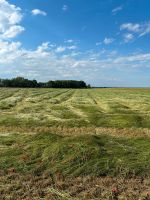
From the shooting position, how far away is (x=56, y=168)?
1814 centimetres

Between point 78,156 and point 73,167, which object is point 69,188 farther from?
point 78,156

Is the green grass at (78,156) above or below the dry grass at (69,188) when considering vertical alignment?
above

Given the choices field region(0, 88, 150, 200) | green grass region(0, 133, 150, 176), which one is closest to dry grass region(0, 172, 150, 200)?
field region(0, 88, 150, 200)

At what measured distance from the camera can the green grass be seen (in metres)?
17.9

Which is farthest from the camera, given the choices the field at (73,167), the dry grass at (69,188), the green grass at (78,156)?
the green grass at (78,156)

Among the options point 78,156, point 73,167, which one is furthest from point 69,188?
point 78,156

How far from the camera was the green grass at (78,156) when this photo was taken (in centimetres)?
1789

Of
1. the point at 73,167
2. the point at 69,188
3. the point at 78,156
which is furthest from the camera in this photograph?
the point at 78,156

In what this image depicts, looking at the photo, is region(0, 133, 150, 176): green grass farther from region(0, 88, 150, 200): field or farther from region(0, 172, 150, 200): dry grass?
region(0, 172, 150, 200): dry grass

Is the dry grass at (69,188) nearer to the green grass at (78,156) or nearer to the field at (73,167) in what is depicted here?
the field at (73,167)

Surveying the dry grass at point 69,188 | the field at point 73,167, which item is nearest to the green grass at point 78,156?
the field at point 73,167

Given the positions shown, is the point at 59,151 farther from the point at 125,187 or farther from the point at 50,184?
the point at 125,187

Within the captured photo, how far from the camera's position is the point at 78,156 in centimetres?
1938

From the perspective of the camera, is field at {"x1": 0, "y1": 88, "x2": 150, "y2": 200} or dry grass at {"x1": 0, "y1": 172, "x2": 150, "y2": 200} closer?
dry grass at {"x1": 0, "y1": 172, "x2": 150, "y2": 200}
